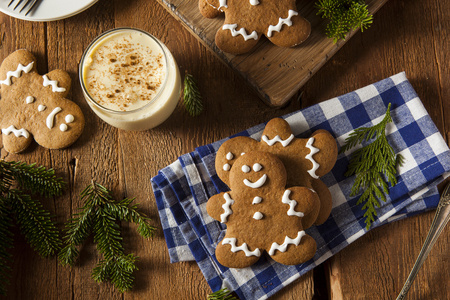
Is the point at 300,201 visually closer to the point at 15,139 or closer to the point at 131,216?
the point at 131,216

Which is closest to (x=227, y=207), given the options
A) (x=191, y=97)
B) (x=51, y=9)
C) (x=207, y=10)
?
(x=191, y=97)

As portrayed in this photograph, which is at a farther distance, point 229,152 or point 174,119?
point 174,119

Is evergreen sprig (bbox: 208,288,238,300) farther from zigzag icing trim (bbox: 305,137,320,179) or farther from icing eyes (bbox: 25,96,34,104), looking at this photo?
icing eyes (bbox: 25,96,34,104)

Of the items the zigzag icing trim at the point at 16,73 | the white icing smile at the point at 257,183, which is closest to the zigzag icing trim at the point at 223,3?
the white icing smile at the point at 257,183

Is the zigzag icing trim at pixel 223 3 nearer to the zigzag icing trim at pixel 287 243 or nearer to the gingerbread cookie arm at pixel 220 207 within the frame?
the gingerbread cookie arm at pixel 220 207

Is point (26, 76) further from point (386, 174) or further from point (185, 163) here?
point (386, 174)

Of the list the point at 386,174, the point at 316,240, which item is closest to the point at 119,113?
the point at 316,240
